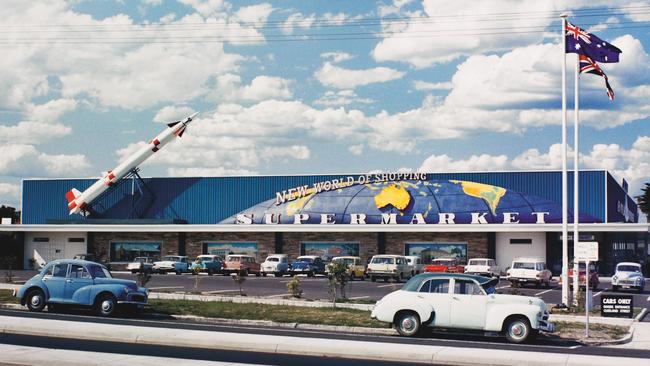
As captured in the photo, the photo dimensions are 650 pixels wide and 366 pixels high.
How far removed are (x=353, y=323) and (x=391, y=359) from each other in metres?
7.41

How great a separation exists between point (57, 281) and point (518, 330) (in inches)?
583

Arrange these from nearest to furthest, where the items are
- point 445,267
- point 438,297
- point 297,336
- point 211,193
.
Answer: point 297,336 < point 438,297 < point 445,267 < point 211,193

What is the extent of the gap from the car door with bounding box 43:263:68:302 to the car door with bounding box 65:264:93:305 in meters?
0.18

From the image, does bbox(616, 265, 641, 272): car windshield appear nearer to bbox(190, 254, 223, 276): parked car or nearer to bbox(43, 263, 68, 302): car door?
bbox(190, 254, 223, 276): parked car

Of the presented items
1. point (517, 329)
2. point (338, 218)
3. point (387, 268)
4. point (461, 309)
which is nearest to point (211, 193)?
point (338, 218)

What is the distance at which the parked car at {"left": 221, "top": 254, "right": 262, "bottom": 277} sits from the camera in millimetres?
56031

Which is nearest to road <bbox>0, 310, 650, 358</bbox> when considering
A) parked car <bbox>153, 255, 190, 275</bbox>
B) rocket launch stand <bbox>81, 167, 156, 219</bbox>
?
parked car <bbox>153, 255, 190, 275</bbox>

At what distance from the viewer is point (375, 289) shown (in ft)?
141

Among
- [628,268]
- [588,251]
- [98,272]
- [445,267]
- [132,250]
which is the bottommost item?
[445,267]

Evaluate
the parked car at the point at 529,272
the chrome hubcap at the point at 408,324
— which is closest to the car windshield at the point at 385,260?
the parked car at the point at 529,272

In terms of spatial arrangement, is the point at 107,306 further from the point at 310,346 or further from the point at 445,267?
the point at 445,267

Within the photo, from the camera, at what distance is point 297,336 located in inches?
875

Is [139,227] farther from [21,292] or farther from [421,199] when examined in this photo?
[21,292]

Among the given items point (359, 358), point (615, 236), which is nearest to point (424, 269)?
point (615, 236)
